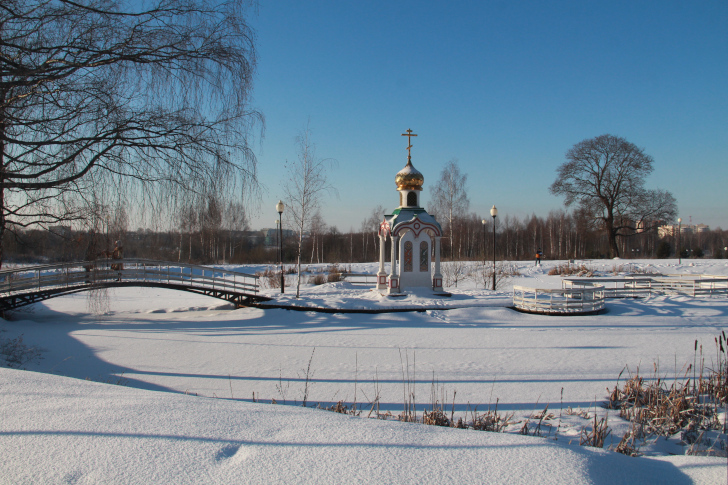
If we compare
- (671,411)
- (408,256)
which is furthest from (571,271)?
(671,411)

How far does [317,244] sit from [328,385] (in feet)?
139

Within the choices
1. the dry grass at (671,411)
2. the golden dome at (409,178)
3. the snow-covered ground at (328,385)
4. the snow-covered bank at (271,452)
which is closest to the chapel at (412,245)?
the golden dome at (409,178)

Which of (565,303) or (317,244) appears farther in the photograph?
(317,244)

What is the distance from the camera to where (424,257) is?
60.3ft

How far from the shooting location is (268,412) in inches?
106

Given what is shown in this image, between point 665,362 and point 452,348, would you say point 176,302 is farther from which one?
point 665,362

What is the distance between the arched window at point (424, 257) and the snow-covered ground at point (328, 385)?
1458 millimetres

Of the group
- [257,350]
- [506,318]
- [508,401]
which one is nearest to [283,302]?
[257,350]

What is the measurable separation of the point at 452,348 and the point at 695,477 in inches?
313

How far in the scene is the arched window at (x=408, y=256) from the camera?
59.8 ft

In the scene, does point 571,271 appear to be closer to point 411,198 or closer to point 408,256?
point 411,198

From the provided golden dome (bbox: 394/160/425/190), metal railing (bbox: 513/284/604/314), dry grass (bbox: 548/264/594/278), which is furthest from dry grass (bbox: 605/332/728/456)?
dry grass (bbox: 548/264/594/278)

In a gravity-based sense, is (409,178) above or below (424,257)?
above

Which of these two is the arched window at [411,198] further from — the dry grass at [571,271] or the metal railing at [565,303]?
the dry grass at [571,271]
